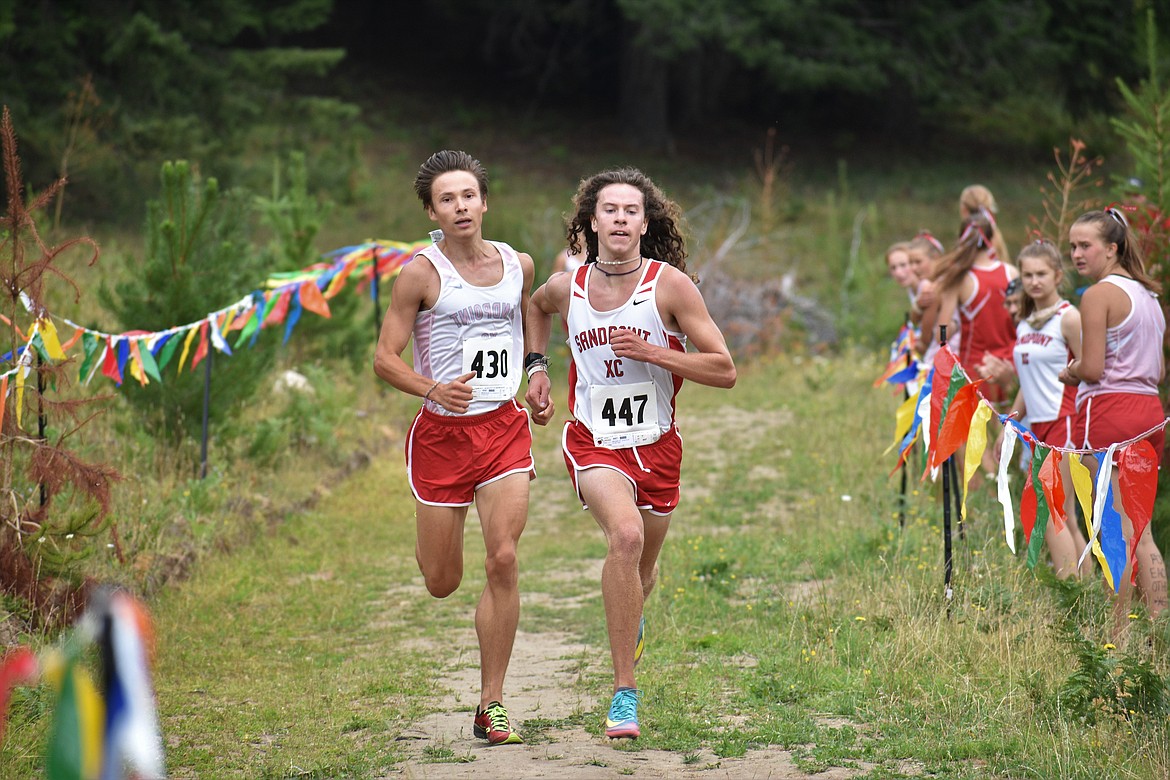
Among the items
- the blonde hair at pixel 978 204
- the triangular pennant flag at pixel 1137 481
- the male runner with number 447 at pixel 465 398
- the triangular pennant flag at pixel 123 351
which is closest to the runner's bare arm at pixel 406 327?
the male runner with number 447 at pixel 465 398

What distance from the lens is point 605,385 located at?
17.3 ft

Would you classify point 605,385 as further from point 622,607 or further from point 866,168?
point 866,168

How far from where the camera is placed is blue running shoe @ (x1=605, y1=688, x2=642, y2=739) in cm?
488

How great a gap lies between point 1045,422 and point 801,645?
1802mm

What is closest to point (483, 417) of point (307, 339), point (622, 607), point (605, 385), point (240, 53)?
point (605, 385)

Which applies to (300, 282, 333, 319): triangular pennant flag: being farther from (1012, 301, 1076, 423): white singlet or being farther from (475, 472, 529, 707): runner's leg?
(1012, 301, 1076, 423): white singlet

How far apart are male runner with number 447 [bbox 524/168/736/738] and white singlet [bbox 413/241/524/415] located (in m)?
0.14

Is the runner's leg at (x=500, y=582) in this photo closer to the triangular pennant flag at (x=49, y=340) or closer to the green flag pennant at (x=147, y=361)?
the triangular pennant flag at (x=49, y=340)

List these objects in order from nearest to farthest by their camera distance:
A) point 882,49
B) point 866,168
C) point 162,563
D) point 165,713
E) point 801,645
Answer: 1. point 165,713
2. point 801,645
3. point 162,563
4. point 882,49
5. point 866,168

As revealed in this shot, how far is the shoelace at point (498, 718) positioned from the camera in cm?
504

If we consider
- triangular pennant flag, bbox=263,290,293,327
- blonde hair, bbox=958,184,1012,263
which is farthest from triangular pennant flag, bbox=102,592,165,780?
triangular pennant flag, bbox=263,290,293,327

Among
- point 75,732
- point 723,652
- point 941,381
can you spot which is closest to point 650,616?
point 723,652

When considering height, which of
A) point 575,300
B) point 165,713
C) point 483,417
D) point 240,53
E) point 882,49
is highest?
point 882,49

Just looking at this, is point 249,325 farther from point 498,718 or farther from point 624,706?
point 624,706
